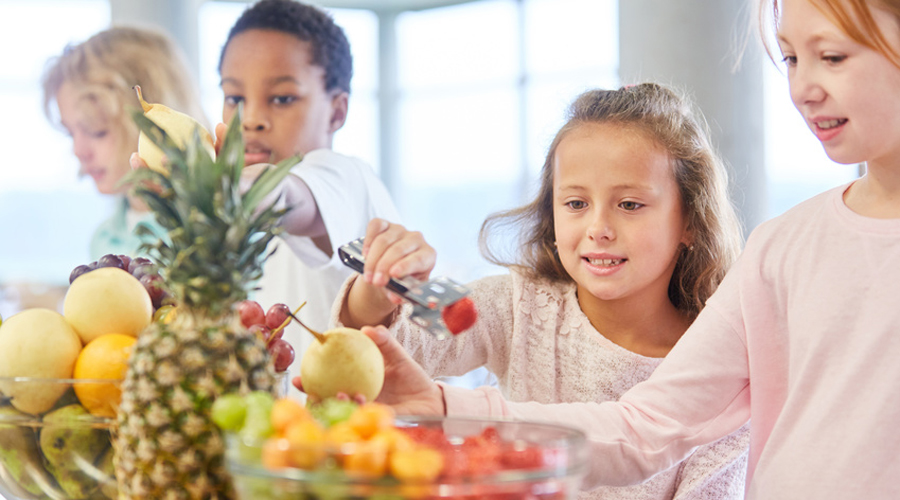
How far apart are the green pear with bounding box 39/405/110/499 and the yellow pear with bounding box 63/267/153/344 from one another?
3.4 inches

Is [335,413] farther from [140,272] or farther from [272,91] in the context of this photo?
[272,91]

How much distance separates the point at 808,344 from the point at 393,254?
599 mm

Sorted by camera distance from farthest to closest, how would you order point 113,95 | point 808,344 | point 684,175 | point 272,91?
1. point 113,95
2. point 272,91
3. point 684,175
4. point 808,344

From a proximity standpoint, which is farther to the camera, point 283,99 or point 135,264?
point 283,99

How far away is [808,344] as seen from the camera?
3.57ft

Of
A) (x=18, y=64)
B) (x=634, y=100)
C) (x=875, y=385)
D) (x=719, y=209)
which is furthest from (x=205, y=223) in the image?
(x=18, y=64)

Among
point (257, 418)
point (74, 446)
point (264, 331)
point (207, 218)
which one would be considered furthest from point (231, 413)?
point (264, 331)

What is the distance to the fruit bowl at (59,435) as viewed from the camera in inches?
27.8

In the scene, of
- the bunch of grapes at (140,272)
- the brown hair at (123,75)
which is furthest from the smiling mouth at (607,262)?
the brown hair at (123,75)

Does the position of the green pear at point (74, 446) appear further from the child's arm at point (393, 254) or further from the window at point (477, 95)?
the window at point (477, 95)

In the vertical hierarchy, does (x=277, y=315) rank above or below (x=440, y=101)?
below

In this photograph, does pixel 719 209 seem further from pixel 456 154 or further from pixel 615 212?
pixel 456 154

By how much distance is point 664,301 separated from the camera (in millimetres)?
1548

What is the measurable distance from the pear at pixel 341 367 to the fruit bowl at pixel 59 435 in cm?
19
